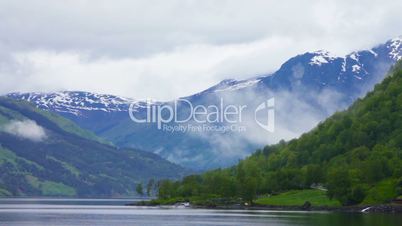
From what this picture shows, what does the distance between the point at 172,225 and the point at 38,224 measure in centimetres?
2484

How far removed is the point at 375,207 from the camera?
19900 cm

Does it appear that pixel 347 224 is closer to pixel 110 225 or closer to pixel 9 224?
pixel 110 225

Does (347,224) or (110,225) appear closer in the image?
(347,224)

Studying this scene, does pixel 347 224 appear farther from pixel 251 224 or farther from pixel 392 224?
pixel 251 224

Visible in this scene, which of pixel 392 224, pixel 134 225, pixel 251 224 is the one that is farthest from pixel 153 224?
pixel 392 224

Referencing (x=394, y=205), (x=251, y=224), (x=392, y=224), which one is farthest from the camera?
(x=394, y=205)

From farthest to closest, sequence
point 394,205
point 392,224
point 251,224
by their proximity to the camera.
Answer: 1. point 394,205
2. point 251,224
3. point 392,224

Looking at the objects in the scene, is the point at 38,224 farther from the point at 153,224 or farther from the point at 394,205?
the point at 394,205

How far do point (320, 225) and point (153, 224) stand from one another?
3150 cm

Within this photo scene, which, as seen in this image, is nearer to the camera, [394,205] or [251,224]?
[251,224]

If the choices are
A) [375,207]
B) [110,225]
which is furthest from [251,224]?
[375,207]

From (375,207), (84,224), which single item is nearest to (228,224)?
(84,224)

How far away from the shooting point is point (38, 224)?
509 ft

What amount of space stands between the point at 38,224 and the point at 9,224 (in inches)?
202
